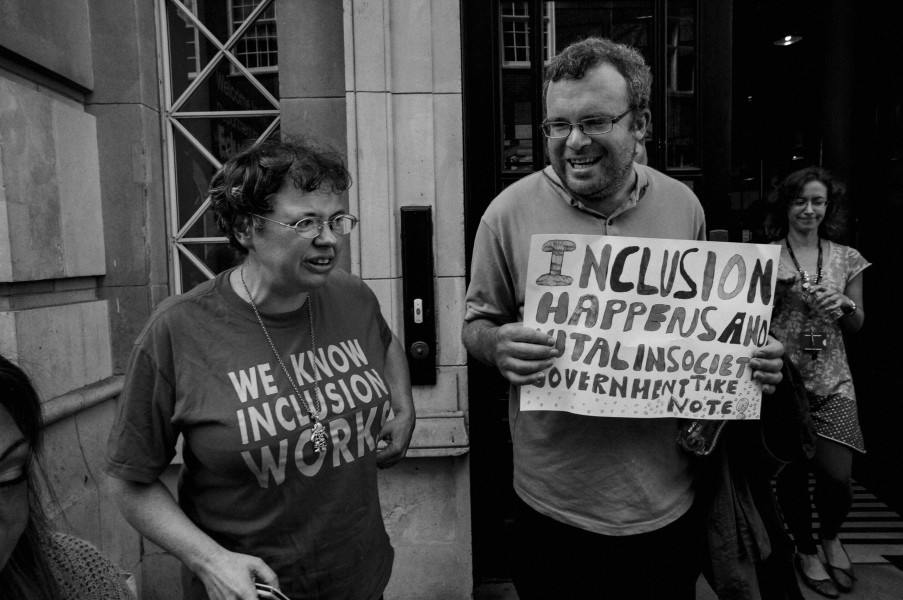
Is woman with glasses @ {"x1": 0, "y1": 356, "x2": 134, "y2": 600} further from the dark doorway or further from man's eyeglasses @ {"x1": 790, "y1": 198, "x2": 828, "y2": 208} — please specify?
man's eyeglasses @ {"x1": 790, "y1": 198, "x2": 828, "y2": 208}

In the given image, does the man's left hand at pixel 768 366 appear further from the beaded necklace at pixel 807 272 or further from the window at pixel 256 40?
the window at pixel 256 40

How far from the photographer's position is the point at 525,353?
64.8 inches

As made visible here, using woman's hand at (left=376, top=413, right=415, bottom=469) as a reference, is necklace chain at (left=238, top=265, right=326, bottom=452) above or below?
above

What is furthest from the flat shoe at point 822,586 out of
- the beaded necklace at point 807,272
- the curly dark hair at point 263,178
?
the curly dark hair at point 263,178

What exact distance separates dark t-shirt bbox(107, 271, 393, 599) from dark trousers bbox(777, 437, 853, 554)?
8.73 feet

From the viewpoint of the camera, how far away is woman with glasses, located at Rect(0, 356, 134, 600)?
1.09 m

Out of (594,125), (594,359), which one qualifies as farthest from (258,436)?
(594,125)

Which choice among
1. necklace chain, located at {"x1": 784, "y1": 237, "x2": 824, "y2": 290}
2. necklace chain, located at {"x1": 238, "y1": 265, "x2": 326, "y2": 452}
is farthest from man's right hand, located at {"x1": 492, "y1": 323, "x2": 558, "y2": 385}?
necklace chain, located at {"x1": 784, "y1": 237, "x2": 824, "y2": 290}

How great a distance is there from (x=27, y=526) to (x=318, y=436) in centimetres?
63

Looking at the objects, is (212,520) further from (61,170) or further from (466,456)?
(61,170)

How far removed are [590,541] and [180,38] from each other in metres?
3.35

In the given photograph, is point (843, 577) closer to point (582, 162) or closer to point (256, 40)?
point (582, 162)

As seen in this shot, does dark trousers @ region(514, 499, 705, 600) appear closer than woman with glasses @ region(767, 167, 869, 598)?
Yes

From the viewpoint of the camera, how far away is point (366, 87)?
9.79ft
